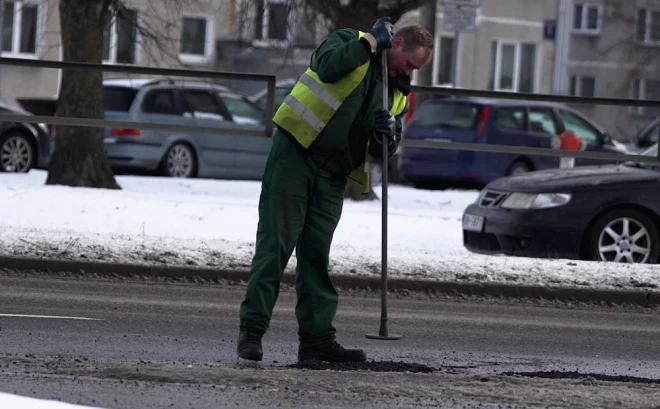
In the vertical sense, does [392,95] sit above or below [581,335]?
above

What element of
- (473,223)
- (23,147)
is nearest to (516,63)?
(23,147)

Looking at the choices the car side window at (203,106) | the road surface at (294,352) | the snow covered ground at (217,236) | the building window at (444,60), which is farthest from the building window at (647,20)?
the road surface at (294,352)

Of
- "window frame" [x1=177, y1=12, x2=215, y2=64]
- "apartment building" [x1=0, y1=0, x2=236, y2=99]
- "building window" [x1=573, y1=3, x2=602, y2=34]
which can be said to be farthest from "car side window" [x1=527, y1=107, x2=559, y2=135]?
"building window" [x1=573, y1=3, x2=602, y2=34]

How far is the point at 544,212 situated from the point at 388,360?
211 inches

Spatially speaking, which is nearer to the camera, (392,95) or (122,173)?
(392,95)

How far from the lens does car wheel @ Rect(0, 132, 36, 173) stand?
71.6 feet

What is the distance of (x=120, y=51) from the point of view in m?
36.7

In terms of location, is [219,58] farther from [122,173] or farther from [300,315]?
[300,315]

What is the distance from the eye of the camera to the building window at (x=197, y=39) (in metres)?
41.1

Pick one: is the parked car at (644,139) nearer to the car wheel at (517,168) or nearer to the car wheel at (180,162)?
the car wheel at (517,168)

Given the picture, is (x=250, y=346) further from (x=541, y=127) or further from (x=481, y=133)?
(x=541, y=127)

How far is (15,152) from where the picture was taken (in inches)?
865

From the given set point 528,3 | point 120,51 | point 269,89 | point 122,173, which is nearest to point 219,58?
point 120,51

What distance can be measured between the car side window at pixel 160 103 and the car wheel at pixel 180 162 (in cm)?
62
